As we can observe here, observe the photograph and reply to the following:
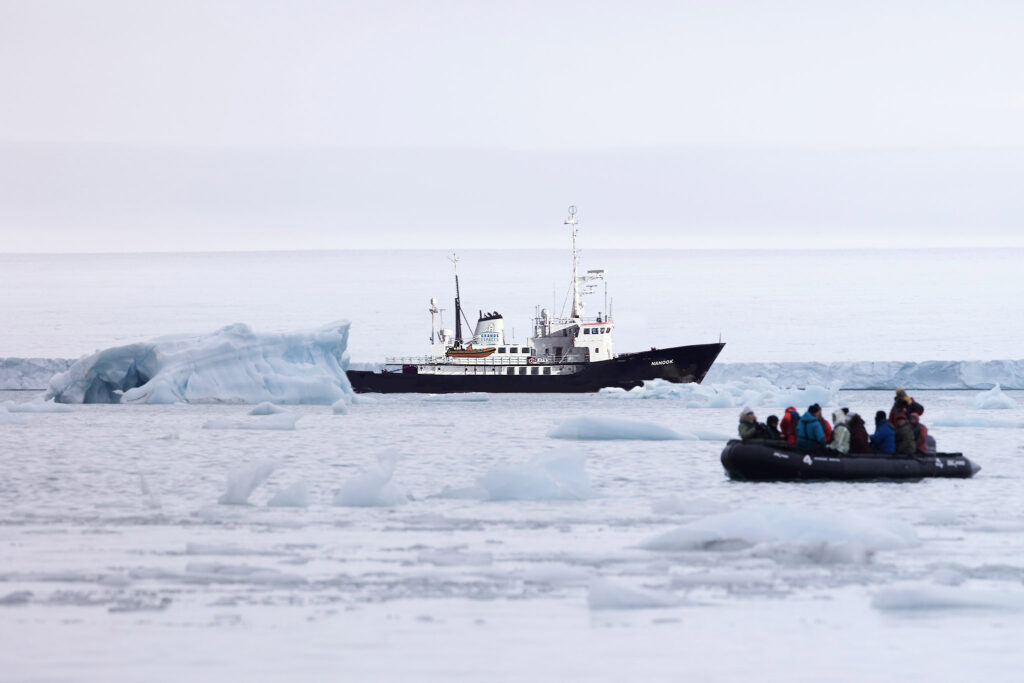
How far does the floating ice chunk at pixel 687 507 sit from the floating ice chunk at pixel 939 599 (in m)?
6.35

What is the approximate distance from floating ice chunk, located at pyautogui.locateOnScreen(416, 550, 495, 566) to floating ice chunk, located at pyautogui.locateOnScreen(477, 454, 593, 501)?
4984 mm

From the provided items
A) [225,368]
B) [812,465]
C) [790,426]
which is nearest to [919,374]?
[225,368]

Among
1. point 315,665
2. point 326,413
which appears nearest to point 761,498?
point 315,665

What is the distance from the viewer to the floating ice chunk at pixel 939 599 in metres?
12.1

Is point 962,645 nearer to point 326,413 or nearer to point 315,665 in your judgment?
point 315,665

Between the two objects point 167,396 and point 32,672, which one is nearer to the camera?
point 32,672

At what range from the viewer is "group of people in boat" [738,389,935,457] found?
2342 cm

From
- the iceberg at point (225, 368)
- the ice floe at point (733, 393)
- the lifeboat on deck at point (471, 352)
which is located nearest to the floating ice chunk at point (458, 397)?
the lifeboat on deck at point (471, 352)

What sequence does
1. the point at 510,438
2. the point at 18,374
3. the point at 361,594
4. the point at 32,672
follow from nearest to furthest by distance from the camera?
the point at 32,672 < the point at 361,594 < the point at 510,438 < the point at 18,374

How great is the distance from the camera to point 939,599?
12.2 meters

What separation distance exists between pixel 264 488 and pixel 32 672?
13.1m

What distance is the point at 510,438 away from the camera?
132 ft

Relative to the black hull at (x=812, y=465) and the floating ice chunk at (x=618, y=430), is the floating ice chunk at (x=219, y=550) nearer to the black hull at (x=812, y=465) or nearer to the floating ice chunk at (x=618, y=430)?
the black hull at (x=812, y=465)

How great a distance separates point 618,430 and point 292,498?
1534 centimetres
